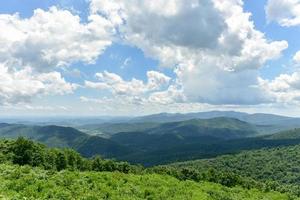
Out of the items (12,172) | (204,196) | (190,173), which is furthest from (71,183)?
(190,173)

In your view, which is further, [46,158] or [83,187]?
[46,158]

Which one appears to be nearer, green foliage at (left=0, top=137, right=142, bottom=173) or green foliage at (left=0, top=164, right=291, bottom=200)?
green foliage at (left=0, top=164, right=291, bottom=200)

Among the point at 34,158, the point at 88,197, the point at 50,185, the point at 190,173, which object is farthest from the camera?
the point at 190,173

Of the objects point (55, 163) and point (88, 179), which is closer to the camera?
point (88, 179)

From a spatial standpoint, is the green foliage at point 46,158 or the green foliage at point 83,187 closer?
the green foliage at point 83,187

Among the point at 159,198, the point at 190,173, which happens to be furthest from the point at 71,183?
the point at 190,173

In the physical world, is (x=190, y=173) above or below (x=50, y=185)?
below

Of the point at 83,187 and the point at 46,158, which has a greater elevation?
the point at 83,187

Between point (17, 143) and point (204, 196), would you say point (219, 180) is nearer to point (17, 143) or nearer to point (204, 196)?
point (17, 143)

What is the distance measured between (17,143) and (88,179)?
77136mm

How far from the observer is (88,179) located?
47.6 m

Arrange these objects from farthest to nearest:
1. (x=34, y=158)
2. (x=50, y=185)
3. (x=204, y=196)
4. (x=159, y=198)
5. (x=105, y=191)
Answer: (x=34, y=158) → (x=204, y=196) → (x=159, y=198) → (x=105, y=191) → (x=50, y=185)

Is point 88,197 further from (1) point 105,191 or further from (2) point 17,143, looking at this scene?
(2) point 17,143

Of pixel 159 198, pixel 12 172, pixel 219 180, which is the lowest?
pixel 219 180
